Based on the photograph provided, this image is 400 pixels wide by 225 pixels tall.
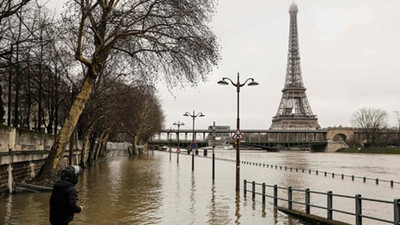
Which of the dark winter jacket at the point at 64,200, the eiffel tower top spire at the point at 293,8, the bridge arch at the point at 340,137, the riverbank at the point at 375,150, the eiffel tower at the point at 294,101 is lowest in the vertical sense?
the riverbank at the point at 375,150

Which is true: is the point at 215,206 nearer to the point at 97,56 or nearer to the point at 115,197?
the point at 115,197

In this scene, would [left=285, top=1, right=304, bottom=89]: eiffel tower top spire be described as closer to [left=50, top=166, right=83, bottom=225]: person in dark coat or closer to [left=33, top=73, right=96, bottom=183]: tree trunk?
[left=33, top=73, right=96, bottom=183]: tree trunk

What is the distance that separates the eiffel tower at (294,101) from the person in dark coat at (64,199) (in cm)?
16071

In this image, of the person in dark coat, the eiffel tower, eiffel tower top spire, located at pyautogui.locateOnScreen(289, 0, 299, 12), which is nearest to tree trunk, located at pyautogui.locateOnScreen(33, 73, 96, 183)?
the person in dark coat

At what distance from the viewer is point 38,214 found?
13.9m

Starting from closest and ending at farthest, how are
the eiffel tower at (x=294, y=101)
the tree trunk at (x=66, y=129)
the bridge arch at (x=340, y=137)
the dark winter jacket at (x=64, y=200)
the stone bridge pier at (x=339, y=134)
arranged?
the dark winter jacket at (x=64, y=200)
the tree trunk at (x=66, y=129)
the stone bridge pier at (x=339, y=134)
the bridge arch at (x=340, y=137)
the eiffel tower at (x=294, y=101)

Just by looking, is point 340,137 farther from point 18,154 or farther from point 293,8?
point 18,154

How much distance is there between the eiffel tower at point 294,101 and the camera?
165 metres

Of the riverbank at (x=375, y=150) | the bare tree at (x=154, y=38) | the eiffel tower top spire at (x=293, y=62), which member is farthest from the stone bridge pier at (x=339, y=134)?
the bare tree at (x=154, y=38)

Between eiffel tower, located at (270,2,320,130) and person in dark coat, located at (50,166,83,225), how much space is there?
161 m

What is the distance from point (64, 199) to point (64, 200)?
17 mm

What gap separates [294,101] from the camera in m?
168

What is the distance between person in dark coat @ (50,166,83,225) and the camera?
6.82m

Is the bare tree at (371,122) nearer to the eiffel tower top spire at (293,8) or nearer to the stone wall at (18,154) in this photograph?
the eiffel tower top spire at (293,8)
